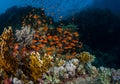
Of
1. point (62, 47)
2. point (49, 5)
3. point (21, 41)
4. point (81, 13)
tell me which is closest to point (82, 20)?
point (81, 13)

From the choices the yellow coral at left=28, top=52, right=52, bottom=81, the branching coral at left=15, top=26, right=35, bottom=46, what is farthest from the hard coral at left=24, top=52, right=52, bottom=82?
the branching coral at left=15, top=26, right=35, bottom=46

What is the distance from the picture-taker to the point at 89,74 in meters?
7.51

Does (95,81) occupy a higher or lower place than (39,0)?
lower

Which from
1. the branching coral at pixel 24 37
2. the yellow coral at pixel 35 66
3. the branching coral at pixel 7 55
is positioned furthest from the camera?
the branching coral at pixel 24 37

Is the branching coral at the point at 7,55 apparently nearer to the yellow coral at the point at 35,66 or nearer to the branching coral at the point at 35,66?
the branching coral at the point at 35,66

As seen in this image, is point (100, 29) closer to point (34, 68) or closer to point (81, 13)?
point (81, 13)

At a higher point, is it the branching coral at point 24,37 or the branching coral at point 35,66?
the branching coral at point 24,37

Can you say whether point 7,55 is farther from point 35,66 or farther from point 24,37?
point 24,37

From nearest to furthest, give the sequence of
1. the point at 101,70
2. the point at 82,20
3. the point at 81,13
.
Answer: the point at 101,70, the point at 82,20, the point at 81,13

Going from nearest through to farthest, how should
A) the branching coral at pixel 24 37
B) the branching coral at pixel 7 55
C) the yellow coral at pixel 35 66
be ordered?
the yellow coral at pixel 35 66 < the branching coral at pixel 7 55 < the branching coral at pixel 24 37

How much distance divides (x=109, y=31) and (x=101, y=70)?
36.3 feet

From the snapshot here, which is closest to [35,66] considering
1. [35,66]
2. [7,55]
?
[35,66]

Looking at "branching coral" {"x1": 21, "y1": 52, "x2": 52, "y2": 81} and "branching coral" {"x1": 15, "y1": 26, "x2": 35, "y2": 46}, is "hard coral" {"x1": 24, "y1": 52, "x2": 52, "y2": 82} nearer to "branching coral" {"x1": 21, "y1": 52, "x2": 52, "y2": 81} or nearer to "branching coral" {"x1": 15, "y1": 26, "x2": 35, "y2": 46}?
"branching coral" {"x1": 21, "y1": 52, "x2": 52, "y2": 81}

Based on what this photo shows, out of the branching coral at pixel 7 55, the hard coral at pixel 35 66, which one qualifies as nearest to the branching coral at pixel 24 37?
the branching coral at pixel 7 55
